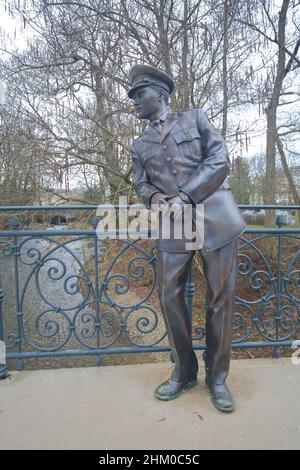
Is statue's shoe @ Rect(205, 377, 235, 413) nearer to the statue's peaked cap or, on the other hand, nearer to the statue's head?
the statue's head

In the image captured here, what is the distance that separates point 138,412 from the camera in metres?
2.16

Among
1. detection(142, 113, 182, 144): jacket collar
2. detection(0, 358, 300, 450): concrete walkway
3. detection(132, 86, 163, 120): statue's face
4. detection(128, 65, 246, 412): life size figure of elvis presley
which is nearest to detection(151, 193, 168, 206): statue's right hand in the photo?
detection(128, 65, 246, 412): life size figure of elvis presley

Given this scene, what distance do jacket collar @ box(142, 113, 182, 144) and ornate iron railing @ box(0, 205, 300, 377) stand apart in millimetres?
844

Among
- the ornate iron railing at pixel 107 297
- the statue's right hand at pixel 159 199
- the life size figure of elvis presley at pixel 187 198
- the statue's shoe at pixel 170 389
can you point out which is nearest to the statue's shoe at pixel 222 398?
the life size figure of elvis presley at pixel 187 198

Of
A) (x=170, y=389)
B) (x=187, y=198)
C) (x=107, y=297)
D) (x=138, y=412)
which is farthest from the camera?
(x=107, y=297)

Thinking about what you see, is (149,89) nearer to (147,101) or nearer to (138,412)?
(147,101)

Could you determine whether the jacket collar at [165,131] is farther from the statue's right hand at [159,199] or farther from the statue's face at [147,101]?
the statue's right hand at [159,199]

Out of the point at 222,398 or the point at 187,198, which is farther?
the point at 222,398

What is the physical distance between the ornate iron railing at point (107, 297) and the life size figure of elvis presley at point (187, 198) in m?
0.51

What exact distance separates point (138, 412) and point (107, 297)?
0.87 m

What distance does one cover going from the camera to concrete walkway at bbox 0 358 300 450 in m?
1.91

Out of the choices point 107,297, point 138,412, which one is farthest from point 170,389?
point 107,297

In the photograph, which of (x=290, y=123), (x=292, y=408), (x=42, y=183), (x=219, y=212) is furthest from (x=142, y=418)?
(x=290, y=123)

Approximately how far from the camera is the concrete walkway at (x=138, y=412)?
6.26 ft
